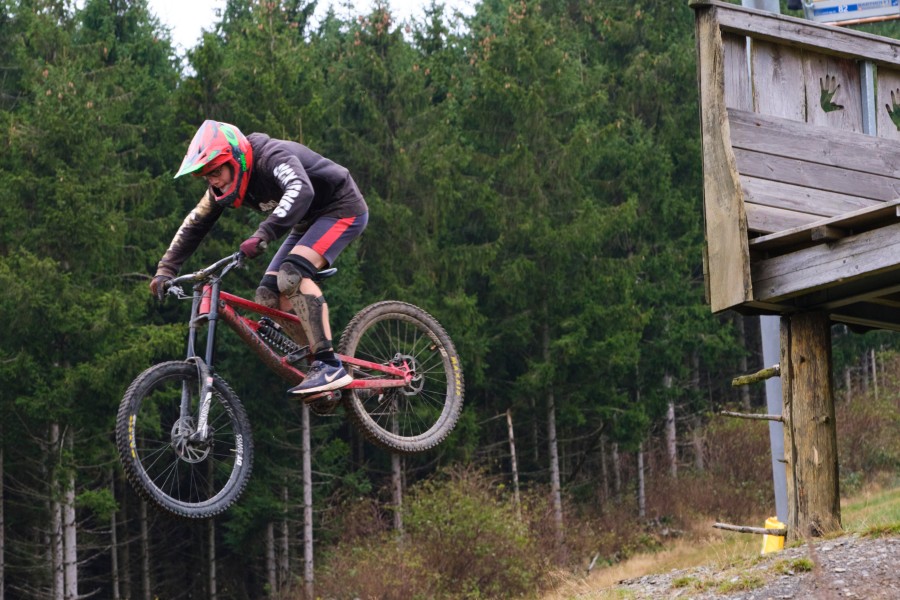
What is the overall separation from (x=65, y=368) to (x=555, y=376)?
12056 millimetres

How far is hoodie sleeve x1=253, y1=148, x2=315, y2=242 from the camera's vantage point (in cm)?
773

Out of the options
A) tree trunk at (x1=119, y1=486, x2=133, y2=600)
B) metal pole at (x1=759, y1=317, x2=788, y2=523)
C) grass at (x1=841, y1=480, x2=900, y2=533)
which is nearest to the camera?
metal pole at (x1=759, y1=317, x2=788, y2=523)

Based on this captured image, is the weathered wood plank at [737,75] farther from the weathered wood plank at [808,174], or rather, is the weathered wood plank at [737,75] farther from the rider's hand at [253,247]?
the rider's hand at [253,247]

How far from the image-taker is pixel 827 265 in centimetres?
892

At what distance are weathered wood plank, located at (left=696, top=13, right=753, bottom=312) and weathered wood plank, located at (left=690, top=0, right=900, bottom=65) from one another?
10 cm

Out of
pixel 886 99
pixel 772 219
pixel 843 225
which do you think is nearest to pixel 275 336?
pixel 772 219

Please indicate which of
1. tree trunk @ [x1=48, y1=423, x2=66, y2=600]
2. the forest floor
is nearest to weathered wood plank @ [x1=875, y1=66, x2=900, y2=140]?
the forest floor

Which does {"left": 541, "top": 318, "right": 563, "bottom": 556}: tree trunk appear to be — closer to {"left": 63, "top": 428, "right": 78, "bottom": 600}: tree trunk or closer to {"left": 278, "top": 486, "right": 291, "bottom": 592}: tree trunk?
{"left": 278, "top": 486, "right": 291, "bottom": 592}: tree trunk

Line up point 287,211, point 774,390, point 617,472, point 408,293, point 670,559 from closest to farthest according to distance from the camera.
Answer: point 287,211, point 774,390, point 670,559, point 408,293, point 617,472

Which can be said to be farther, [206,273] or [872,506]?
[872,506]

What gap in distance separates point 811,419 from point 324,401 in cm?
397

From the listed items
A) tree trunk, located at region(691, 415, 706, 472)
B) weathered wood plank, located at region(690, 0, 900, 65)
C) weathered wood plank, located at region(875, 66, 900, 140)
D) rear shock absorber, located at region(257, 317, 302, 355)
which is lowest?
tree trunk, located at region(691, 415, 706, 472)

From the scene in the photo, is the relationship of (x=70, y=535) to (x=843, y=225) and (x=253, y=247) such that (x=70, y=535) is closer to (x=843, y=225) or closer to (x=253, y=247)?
(x=253, y=247)

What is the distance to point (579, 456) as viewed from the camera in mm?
38969
